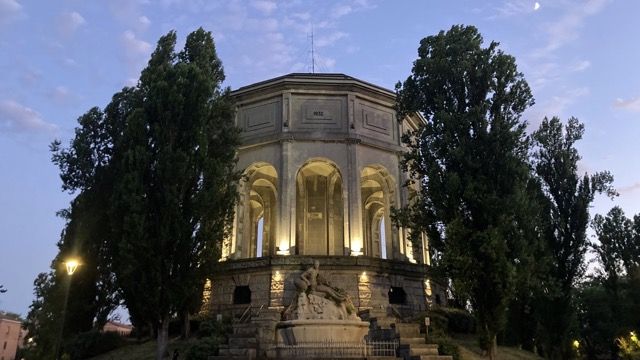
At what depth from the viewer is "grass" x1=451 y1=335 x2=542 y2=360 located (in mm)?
17625

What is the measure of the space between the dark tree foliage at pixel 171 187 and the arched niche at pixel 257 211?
6.47 m

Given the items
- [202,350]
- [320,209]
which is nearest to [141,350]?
[202,350]

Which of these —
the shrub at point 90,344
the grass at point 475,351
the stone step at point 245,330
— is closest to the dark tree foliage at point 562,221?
the grass at point 475,351

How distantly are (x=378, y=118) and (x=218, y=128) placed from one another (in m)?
10.6

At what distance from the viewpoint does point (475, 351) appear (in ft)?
60.7

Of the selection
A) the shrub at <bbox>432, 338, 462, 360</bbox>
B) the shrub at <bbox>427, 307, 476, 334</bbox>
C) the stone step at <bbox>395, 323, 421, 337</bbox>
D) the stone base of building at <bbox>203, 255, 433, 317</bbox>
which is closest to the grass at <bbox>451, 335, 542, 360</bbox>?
the shrub at <bbox>427, 307, 476, 334</bbox>

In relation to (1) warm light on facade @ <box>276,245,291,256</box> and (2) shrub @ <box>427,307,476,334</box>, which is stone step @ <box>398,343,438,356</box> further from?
(1) warm light on facade @ <box>276,245,291,256</box>

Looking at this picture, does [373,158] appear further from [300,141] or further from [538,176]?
[538,176]

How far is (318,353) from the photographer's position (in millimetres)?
14492

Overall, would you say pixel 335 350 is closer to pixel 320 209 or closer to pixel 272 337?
pixel 272 337

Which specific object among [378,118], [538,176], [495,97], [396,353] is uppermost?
[378,118]

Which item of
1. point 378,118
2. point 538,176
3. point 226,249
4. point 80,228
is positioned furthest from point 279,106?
point 538,176

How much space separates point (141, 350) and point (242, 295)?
17.1 ft

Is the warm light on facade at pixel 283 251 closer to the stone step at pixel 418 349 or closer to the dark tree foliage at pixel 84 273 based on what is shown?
the dark tree foliage at pixel 84 273
